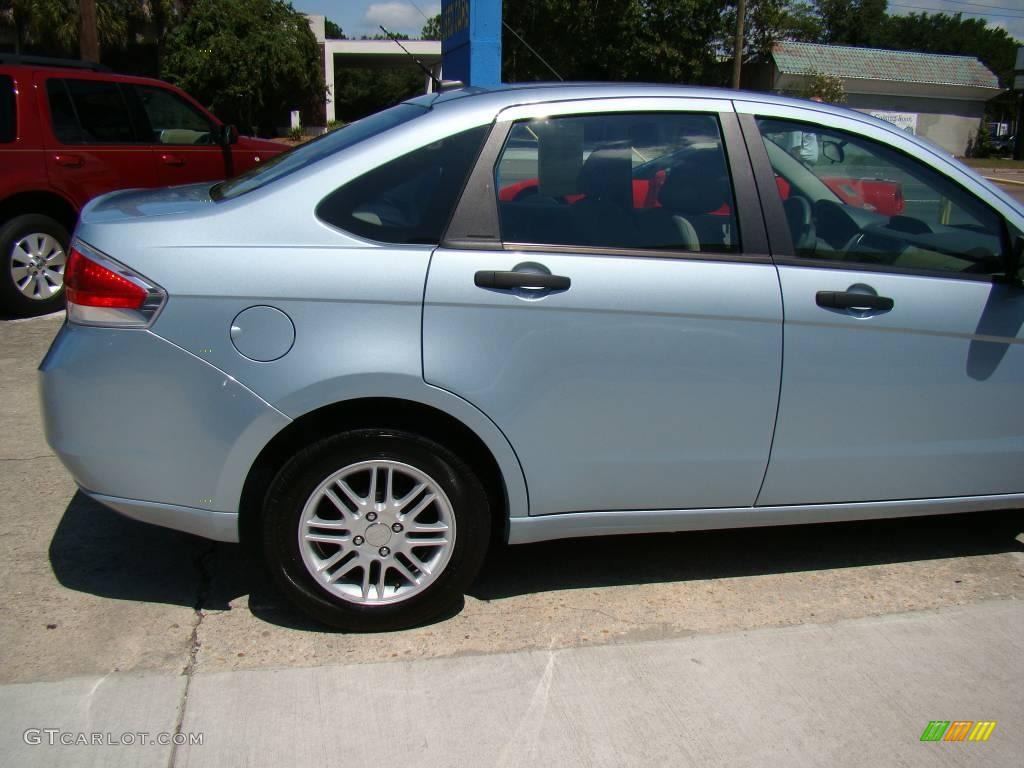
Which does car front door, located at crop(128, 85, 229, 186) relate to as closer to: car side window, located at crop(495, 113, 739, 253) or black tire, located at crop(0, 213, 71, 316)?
black tire, located at crop(0, 213, 71, 316)

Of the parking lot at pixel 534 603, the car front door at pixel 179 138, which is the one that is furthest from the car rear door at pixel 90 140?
the parking lot at pixel 534 603

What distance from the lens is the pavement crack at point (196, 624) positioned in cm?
278

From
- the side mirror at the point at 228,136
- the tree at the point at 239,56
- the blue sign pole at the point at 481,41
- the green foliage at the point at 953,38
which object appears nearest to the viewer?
the side mirror at the point at 228,136

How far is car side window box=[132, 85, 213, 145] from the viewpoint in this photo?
8.40 metres

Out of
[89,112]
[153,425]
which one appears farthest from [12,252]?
[153,425]

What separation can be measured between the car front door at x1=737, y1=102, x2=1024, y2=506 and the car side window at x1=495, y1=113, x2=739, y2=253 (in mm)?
182

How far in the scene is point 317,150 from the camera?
354 centimetres

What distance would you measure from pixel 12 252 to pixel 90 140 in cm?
115

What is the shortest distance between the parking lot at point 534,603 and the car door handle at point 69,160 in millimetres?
3967

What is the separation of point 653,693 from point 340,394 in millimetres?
1348

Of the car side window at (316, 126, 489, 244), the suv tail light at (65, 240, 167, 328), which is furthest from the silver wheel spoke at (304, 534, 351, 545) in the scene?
the car side window at (316, 126, 489, 244)

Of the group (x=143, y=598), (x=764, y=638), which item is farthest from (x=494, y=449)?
(x=143, y=598)

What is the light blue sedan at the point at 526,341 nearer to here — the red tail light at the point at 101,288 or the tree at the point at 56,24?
the red tail light at the point at 101,288

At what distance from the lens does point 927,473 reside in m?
3.59
